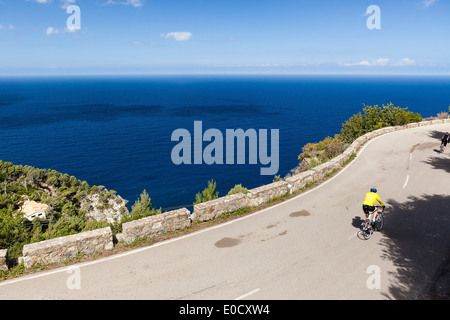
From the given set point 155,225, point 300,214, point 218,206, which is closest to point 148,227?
point 155,225

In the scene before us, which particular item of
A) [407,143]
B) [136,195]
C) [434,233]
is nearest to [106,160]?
[136,195]

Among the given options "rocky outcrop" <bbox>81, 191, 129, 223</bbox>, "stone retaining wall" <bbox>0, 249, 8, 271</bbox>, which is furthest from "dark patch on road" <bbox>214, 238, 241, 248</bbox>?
"rocky outcrop" <bbox>81, 191, 129, 223</bbox>

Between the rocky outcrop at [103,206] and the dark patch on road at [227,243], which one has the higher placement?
the dark patch on road at [227,243]

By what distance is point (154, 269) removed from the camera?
24.4ft

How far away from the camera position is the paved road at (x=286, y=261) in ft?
21.6

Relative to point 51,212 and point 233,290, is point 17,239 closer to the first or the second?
point 233,290

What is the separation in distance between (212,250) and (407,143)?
22.4m

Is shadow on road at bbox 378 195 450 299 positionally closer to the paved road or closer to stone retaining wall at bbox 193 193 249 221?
the paved road

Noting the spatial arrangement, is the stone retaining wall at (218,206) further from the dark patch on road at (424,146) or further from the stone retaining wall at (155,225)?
the dark patch on road at (424,146)

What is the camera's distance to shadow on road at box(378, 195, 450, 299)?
22.3 feet

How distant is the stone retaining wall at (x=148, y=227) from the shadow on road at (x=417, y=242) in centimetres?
381

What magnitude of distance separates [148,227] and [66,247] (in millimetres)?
2445

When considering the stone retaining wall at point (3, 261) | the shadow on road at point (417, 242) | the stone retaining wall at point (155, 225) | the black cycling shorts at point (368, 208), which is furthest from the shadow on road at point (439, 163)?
the stone retaining wall at point (3, 261)

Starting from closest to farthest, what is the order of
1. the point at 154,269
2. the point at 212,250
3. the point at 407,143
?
the point at 154,269 < the point at 212,250 < the point at 407,143
